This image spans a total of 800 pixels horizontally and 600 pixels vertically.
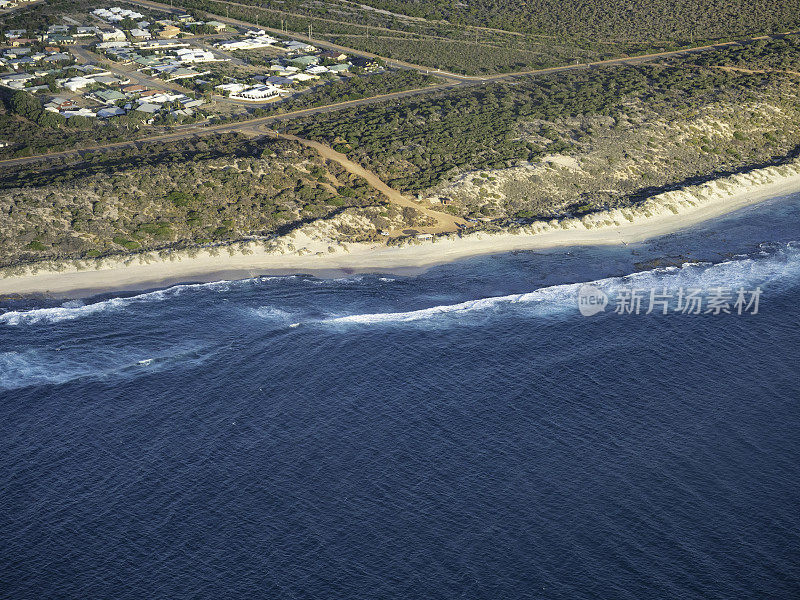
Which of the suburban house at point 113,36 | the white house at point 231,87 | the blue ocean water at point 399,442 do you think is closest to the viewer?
the blue ocean water at point 399,442

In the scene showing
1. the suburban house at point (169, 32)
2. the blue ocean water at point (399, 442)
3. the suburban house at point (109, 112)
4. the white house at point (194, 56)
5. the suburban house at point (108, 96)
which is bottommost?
the blue ocean water at point (399, 442)

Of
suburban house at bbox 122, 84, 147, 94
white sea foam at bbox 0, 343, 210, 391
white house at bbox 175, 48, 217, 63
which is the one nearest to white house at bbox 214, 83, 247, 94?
Answer: suburban house at bbox 122, 84, 147, 94

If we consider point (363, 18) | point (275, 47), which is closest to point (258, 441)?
point (275, 47)

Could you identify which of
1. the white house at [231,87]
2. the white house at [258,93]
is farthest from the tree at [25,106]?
the white house at [258,93]

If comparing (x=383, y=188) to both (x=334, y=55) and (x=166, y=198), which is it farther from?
(x=334, y=55)

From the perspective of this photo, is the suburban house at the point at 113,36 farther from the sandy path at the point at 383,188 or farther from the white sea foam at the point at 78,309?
the white sea foam at the point at 78,309

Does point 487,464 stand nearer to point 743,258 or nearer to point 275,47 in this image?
point 743,258

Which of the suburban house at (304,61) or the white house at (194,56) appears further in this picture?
the white house at (194,56)
